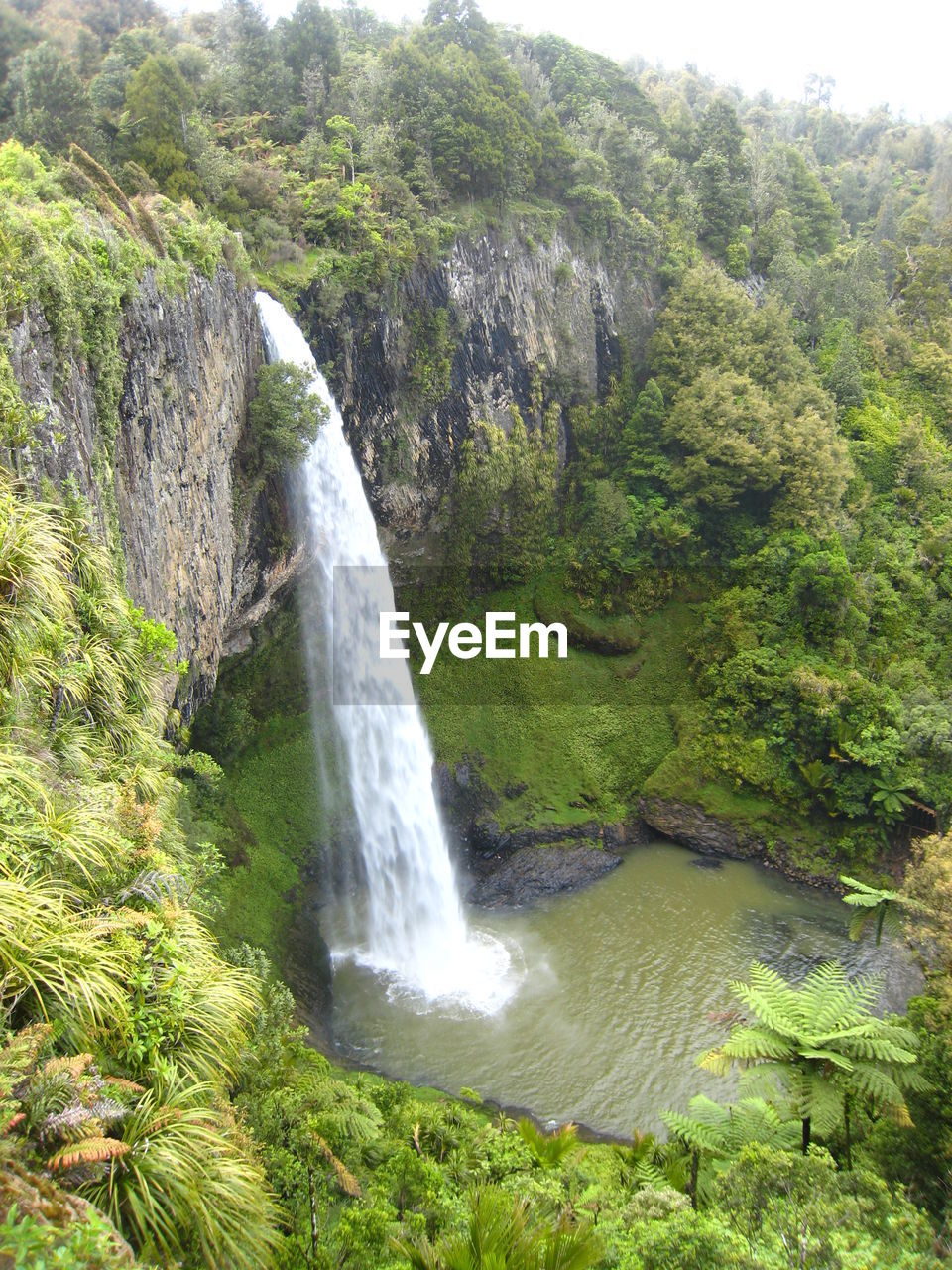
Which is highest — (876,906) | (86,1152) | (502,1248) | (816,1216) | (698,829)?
(86,1152)

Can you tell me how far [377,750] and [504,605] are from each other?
688cm

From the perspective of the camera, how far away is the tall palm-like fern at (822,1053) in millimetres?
6887

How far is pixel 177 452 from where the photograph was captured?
12.2 m

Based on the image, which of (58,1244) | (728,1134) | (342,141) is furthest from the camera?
(342,141)

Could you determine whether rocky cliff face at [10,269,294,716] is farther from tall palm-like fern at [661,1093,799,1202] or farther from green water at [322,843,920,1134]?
tall palm-like fern at [661,1093,799,1202]

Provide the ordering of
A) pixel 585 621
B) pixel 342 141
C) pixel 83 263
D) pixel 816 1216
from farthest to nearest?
pixel 585 621, pixel 342 141, pixel 83 263, pixel 816 1216

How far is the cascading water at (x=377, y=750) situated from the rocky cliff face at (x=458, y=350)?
1.26 meters

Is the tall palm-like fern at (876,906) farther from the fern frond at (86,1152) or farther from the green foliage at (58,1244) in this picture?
the green foliage at (58,1244)

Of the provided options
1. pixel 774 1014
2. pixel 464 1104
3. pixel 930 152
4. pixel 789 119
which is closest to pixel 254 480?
pixel 464 1104

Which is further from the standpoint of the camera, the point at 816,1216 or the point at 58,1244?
the point at 816,1216

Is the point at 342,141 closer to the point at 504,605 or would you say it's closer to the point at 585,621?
the point at 504,605

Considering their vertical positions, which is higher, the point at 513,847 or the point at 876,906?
the point at 876,906

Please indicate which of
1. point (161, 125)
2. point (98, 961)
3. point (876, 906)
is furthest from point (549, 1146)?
point (161, 125)

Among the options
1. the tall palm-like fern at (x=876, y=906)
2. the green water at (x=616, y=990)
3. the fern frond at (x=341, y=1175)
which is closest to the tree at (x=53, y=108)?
the green water at (x=616, y=990)
